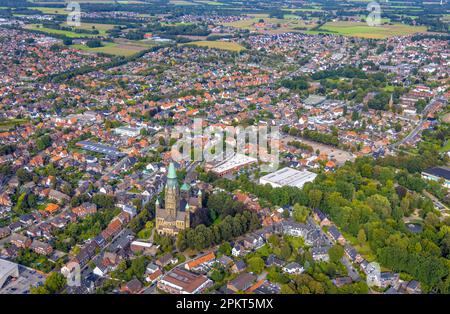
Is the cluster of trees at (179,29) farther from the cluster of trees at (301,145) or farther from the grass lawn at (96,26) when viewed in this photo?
the cluster of trees at (301,145)

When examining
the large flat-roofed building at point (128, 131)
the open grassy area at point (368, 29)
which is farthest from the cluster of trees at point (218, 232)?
the open grassy area at point (368, 29)

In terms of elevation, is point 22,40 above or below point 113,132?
above

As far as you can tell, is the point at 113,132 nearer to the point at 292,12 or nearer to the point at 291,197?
the point at 291,197

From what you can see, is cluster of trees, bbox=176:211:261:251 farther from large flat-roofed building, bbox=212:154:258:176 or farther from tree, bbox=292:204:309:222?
large flat-roofed building, bbox=212:154:258:176

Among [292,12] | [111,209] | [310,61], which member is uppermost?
[292,12]

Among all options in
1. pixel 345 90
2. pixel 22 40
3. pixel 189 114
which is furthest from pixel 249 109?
pixel 22 40

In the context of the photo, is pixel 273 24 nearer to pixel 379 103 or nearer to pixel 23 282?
pixel 379 103

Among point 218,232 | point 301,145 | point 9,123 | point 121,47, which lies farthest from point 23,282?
point 121,47

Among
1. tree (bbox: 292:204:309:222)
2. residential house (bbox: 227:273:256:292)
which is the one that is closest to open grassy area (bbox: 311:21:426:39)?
tree (bbox: 292:204:309:222)
